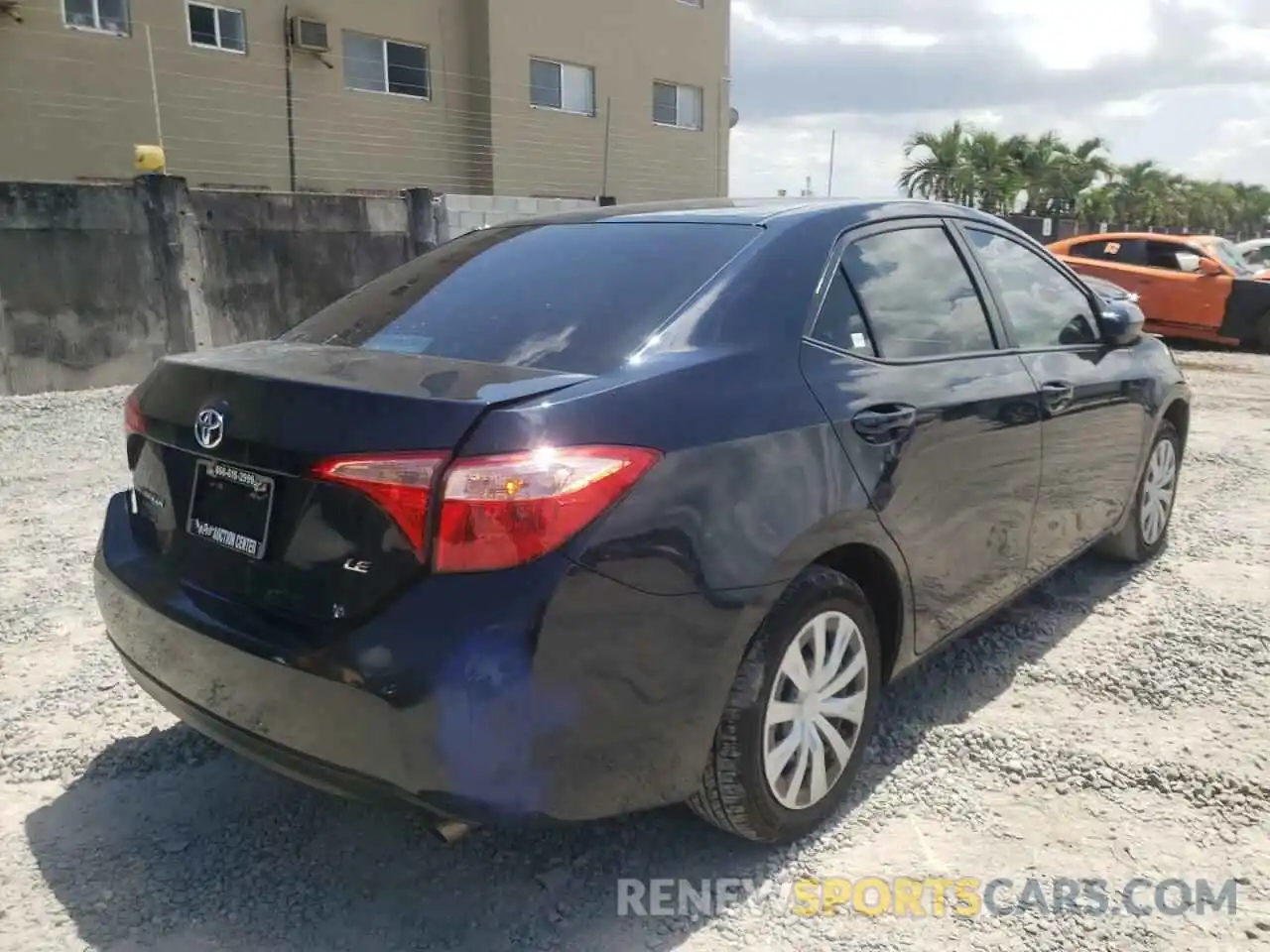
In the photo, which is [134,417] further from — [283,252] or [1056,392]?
[283,252]

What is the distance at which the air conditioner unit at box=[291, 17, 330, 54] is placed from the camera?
15.0 meters

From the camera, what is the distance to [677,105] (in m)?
21.3

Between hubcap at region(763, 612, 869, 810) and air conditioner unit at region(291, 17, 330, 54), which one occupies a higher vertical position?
air conditioner unit at region(291, 17, 330, 54)

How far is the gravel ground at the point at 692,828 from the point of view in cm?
243

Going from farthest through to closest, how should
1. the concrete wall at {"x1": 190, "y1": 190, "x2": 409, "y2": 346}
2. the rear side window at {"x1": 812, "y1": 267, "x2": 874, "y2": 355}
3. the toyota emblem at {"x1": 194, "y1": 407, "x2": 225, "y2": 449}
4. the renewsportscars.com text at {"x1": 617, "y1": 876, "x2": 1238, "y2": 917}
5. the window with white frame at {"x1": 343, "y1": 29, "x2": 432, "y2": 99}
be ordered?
the window with white frame at {"x1": 343, "y1": 29, "x2": 432, "y2": 99} < the concrete wall at {"x1": 190, "y1": 190, "x2": 409, "y2": 346} < the rear side window at {"x1": 812, "y1": 267, "x2": 874, "y2": 355} < the renewsportscars.com text at {"x1": 617, "y1": 876, "x2": 1238, "y2": 917} < the toyota emblem at {"x1": 194, "y1": 407, "x2": 225, "y2": 449}

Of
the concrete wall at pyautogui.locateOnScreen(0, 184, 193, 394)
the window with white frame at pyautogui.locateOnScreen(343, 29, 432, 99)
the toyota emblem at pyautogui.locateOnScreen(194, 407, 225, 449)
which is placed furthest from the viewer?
the window with white frame at pyautogui.locateOnScreen(343, 29, 432, 99)

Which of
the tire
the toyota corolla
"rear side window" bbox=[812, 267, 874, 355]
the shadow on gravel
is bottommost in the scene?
the shadow on gravel

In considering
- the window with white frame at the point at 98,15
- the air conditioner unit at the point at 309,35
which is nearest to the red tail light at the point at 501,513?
the window with white frame at the point at 98,15

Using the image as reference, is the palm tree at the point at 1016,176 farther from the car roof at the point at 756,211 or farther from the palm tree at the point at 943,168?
the car roof at the point at 756,211

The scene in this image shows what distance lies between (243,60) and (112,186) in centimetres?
745

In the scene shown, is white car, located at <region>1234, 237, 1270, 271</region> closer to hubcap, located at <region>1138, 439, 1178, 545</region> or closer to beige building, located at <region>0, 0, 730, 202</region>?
beige building, located at <region>0, 0, 730, 202</region>

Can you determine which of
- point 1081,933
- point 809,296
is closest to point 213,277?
point 809,296

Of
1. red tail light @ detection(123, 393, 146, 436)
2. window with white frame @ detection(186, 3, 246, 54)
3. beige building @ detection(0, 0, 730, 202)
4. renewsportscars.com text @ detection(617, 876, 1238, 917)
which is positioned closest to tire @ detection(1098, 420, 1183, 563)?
renewsportscars.com text @ detection(617, 876, 1238, 917)

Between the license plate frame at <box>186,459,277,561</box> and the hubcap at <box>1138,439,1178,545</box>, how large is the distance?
12.7ft
